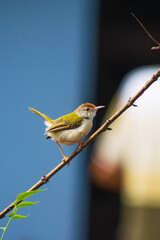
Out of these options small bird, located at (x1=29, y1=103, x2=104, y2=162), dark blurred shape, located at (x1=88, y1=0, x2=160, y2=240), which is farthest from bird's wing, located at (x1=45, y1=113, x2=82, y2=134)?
dark blurred shape, located at (x1=88, y1=0, x2=160, y2=240)

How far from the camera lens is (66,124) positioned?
143 cm

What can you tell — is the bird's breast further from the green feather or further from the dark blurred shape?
the dark blurred shape

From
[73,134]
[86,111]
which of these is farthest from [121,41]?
[73,134]

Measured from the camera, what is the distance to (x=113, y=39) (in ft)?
13.4

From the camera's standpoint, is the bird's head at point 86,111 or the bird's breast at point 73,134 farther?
the bird's head at point 86,111

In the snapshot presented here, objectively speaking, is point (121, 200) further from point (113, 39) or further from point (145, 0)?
point (145, 0)

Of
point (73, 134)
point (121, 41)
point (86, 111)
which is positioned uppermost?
point (121, 41)

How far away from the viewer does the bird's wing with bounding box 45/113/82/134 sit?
1392 millimetres

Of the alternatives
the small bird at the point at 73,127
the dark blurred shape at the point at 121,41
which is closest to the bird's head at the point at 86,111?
the small bird at the point at 73,127

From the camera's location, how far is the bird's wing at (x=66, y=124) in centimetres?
139

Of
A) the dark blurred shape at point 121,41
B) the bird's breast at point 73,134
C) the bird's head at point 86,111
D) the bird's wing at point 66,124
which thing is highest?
the dark blurred shape at point 121,41

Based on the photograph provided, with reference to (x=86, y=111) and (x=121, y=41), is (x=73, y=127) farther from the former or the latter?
(x=121, y=41)

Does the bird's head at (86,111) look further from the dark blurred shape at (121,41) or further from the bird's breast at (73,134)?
the dark blurred shape at (121,41)

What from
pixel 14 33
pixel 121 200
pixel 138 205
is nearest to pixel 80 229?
pixel 121 200
